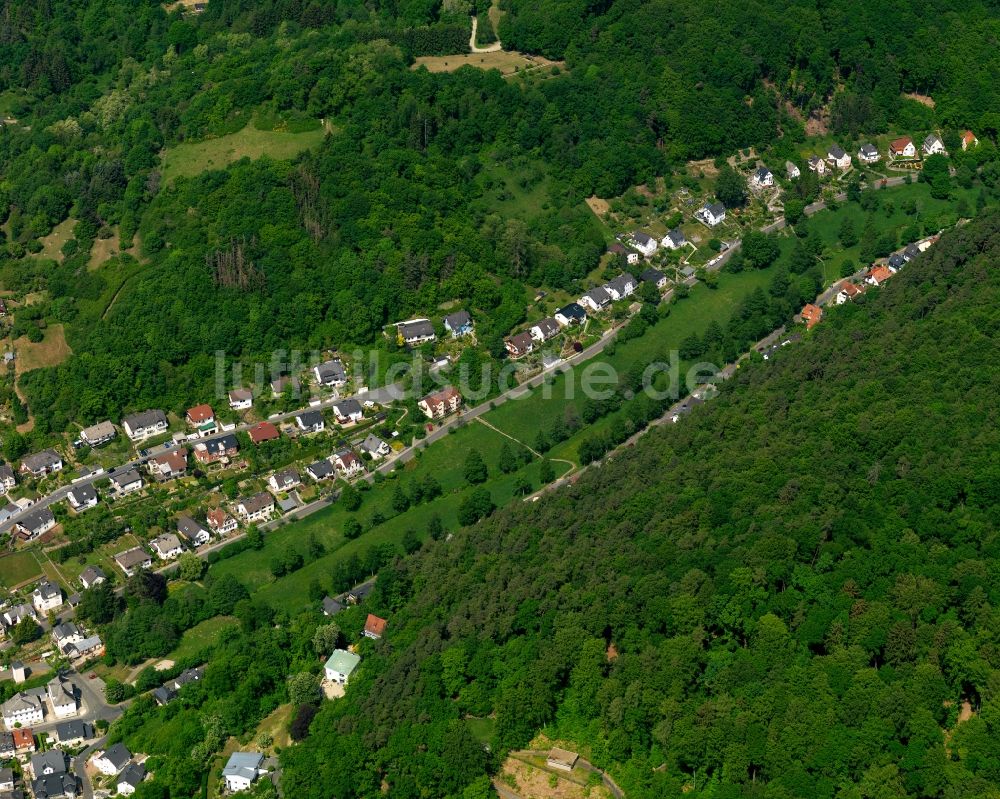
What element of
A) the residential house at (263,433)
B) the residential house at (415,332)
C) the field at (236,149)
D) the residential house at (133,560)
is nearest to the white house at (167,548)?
the residential house at (133,560)

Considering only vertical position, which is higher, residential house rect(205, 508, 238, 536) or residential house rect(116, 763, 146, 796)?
residential house rect(205, 508, 238, 536)

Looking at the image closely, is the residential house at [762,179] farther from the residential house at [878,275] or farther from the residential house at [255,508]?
the residential house at [255,508]

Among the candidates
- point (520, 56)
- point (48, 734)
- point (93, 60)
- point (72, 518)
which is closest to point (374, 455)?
point (72, 518)

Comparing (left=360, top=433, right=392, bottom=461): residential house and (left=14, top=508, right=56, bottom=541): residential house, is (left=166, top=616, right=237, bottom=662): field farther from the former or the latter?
(left=360, top=433, right=392, bottom=461): residential house

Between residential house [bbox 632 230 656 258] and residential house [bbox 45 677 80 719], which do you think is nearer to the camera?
residential house [bbox 45 677 80 719]

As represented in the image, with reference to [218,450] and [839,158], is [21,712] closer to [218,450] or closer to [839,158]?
[218,450]

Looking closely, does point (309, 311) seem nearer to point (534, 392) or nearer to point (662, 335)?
point (534, 392)

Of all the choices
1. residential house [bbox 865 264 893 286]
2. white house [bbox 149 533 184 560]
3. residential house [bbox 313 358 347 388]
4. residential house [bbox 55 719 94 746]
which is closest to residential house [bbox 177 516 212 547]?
white house [bbox 149 533 184 560]
